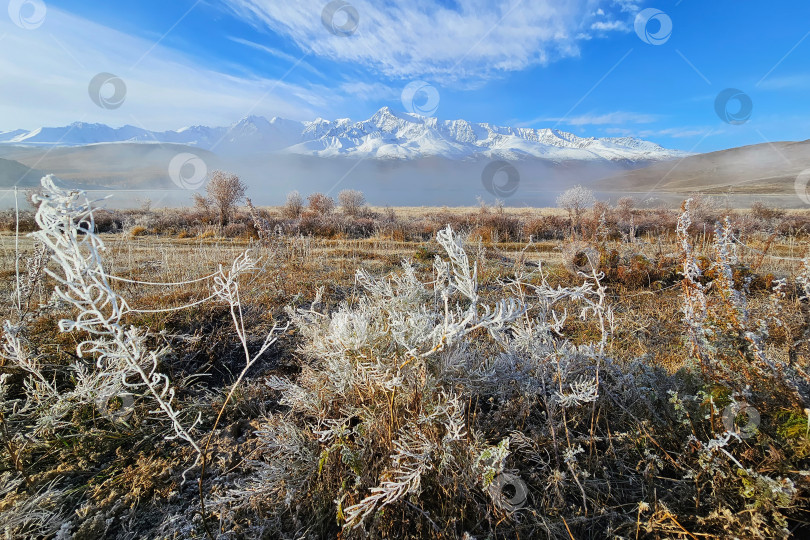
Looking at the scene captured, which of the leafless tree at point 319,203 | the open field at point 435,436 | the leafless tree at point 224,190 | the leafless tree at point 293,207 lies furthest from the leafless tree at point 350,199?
the open field at point 435,436

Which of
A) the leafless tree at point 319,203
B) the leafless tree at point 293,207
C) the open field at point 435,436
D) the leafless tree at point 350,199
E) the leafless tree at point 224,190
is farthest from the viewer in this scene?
the leafless tree at point 350,199

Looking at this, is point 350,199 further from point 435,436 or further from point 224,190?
point 435,436

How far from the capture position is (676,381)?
7.58 feet

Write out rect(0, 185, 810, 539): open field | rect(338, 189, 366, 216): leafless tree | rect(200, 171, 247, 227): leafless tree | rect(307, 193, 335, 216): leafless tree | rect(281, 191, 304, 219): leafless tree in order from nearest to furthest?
rect(0, 185, 810, 539): open field → rect(200, 171, 247, 227): leafless tree → rect(281, 191, 304, 219): leafless tree → rect(307, 193, 335, 216): leafless tree → rect(338, 189, 366, 216): leafless tree

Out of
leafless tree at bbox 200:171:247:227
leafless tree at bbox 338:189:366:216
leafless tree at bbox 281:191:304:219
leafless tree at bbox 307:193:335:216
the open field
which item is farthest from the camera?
leafless tree at bbox 338:189:366:216

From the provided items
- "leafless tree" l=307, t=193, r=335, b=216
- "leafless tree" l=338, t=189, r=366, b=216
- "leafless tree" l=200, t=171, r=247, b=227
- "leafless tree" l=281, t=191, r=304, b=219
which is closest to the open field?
"leafless tree" l=200, t=171, r=247, b=227

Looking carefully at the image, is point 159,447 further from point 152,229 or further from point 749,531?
point 152,229

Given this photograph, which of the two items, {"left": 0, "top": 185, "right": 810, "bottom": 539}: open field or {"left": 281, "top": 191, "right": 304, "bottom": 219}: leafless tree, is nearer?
{"left": 0, "top": 185, "right": 810, "bottom": 539}: open field

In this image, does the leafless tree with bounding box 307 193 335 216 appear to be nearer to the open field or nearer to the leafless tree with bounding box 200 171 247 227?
the leafless tree with bounding box 200 171 247 227

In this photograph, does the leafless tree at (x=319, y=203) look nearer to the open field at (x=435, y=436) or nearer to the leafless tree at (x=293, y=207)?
the leafless tree at (x=293, y=207)

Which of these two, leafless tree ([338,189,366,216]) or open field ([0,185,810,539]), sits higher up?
leafless tree ([338,189,366,216])

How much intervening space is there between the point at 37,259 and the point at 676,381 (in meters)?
5.26

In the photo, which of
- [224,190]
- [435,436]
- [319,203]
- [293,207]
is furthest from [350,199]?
[435,436]

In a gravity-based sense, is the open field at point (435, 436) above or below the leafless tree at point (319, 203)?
below
